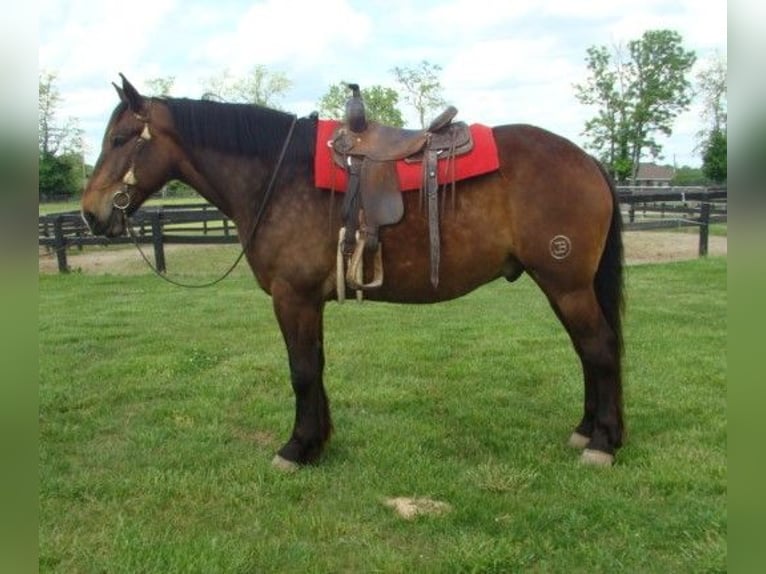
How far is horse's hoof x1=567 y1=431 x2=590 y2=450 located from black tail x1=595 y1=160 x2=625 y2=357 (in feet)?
2.26

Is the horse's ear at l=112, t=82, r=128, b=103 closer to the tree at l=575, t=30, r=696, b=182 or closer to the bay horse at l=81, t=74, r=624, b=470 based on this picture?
the bay horse at l=81, t=74, r=624, b=470

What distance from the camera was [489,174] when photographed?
3.78 m

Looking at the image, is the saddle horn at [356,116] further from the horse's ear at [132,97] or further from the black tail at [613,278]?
the black tail at [613,278]

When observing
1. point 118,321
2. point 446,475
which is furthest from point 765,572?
point 118,321

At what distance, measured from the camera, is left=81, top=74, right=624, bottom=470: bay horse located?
3.76 meters

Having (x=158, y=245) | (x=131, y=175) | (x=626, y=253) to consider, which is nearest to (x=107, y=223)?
(x=131, y=175)

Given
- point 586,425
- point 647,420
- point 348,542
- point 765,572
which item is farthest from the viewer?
point 647,420

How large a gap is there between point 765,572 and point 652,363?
17.1 feet

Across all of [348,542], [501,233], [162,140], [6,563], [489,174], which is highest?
[162,140]

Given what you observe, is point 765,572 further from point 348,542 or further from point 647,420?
point 647,420

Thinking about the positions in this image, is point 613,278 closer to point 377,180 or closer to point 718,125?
point 377,180

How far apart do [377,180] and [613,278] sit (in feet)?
5.36

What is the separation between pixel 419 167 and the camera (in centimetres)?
373

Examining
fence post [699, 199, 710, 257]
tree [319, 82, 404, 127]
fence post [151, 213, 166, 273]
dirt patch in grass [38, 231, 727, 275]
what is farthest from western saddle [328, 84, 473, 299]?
tree [319, 82, 404, 127]
